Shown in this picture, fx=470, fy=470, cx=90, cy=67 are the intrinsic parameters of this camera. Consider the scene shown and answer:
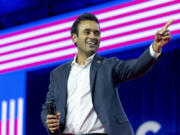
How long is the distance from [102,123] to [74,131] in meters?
0.13

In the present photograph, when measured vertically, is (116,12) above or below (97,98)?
above

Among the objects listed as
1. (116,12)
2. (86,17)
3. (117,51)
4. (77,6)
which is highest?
(77,6)

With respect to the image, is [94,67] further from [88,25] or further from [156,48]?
[156,48]

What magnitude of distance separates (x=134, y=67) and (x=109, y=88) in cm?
15

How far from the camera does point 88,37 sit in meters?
2.02

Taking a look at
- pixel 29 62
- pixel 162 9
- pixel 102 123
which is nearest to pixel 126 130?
pixel 102 123

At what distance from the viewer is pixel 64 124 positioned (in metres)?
1.92

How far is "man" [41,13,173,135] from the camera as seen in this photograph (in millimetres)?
1822

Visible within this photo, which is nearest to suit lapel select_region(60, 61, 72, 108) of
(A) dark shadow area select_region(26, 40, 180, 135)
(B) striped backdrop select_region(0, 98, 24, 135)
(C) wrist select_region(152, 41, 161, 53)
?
(C) wrist select_region(152, 41, 161, 53)

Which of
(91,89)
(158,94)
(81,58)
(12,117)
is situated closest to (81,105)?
(91,89)

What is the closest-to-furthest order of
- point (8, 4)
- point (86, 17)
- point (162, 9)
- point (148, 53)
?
1. point (148, 53)
2. point (86, 17)
3. point (162, 9)
4. point (8, 4)

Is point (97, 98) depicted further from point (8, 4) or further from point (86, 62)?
point (8, 4)

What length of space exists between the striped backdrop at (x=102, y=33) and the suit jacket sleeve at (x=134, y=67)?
5.83 ft

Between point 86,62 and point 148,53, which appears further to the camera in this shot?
point 86,62
